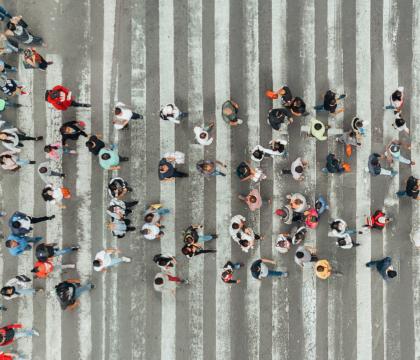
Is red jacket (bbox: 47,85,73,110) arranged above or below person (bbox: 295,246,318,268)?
above

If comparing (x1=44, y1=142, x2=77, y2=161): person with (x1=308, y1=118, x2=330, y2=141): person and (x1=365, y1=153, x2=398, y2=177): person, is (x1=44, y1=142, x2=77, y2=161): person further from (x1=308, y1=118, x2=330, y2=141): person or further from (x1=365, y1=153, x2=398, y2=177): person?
(x1=365, y1=153, x2=398, y2=177): person

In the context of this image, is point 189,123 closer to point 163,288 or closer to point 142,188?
point 142,188

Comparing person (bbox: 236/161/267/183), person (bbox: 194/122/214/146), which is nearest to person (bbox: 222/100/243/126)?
person (bbox: 194/122/214/146)

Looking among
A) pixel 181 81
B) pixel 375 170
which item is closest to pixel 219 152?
pixel 181 81

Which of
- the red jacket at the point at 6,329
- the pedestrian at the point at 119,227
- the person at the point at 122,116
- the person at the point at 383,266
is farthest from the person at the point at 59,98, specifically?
the person at the point at 383,266

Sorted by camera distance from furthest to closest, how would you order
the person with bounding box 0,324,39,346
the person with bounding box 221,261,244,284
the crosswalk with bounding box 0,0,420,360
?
the crosswalk with bounding box 0,0,420,360 → the person with bounding box 221,261,244,284 → the person with bounding box 0,324,39,346
